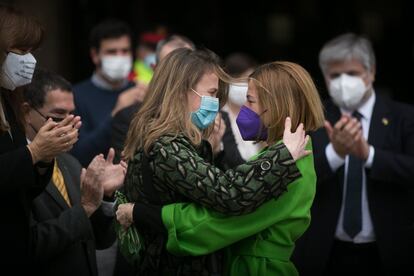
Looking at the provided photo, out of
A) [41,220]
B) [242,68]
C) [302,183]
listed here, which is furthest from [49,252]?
[242,68]

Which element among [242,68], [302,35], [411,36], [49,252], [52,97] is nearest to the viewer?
[49,252]

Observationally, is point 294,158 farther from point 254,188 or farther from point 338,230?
point 338,230

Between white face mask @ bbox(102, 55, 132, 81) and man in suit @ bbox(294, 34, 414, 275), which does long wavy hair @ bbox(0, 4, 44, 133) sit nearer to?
man in suit @ bbox(294, 34, 414, 275)

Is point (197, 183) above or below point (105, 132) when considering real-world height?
above

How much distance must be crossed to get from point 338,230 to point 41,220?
181 cm

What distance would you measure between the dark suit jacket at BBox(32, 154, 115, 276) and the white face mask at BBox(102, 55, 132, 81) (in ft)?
6.50

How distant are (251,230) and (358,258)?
163 centimetres

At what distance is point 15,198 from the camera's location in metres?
3.31

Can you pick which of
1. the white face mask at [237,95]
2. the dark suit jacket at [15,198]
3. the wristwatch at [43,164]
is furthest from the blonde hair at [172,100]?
the white face mask at [237,95]

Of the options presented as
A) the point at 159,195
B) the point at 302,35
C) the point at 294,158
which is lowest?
the point at 302,35

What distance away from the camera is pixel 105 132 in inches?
201

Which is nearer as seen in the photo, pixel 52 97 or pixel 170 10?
pixel 52 97

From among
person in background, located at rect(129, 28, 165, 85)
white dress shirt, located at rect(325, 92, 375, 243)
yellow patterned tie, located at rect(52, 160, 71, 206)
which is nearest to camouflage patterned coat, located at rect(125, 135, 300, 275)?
yellow patterned tie, located at rect(52, 160, 71, 206)

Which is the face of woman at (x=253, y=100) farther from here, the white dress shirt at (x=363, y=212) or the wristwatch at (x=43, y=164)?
the white dress shirt at (x=363, y=212)
